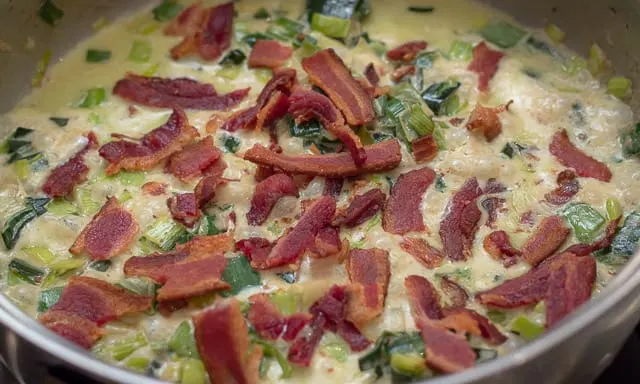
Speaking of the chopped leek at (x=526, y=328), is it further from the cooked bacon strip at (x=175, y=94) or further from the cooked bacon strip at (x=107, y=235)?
the cooked bacon strip at (x=175, y=94)

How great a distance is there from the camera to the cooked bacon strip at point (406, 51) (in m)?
Result: 2.63

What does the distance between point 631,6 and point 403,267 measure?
1.25 m

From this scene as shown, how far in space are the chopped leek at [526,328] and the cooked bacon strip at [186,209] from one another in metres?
0.90

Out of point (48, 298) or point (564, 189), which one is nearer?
point (48, 298)

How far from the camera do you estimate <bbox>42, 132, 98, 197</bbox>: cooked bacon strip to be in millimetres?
2234

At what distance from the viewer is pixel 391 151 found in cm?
221

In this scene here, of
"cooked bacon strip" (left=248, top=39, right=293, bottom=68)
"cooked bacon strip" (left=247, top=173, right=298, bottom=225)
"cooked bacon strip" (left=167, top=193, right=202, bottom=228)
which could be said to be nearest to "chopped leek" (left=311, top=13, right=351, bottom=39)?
"cooked bacon strip" (left=248, top=39, right=293, bottom=68)

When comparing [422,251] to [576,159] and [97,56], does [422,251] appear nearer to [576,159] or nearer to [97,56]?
[576,159]

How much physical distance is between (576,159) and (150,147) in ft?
4.18

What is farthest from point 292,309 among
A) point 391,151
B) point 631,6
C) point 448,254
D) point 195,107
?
point 631,6

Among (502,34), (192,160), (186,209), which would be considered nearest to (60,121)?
(192,160)

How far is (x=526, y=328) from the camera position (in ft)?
5.93

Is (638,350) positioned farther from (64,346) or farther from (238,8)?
(238,8)

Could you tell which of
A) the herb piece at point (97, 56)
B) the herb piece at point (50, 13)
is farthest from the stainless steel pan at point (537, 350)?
the herb piece at point (50, 13)
